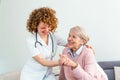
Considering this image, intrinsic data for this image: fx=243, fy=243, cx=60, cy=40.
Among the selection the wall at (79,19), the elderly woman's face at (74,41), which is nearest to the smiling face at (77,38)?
the elderly woman's face at (74,41)

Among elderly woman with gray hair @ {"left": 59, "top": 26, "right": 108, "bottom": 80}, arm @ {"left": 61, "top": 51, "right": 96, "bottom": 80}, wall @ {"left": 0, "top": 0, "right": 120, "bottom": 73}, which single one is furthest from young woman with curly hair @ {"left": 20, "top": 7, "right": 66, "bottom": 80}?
wall @ {"left": 0, "top": 0, "right": 120, "bottom": 73}

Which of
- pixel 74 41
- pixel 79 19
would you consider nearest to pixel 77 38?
pixel 74 41

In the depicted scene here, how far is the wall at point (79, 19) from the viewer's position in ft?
Result: 10.6

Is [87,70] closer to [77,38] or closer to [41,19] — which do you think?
[77,38]

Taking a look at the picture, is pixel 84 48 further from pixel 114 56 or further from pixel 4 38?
pixel 4 38

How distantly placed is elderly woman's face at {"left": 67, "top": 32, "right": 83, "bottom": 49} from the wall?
120cm

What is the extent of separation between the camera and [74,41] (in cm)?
202

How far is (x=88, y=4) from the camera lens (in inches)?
128

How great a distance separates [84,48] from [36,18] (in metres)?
0.48

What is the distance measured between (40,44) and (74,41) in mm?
297

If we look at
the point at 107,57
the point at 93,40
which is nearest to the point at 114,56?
the point at 107,57

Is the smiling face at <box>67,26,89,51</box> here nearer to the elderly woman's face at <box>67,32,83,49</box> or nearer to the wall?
the elderly woman's face at <box>67,32,83,49</box>

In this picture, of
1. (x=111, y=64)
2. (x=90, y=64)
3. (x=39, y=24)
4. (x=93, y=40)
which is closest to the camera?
(x=90, y=64)

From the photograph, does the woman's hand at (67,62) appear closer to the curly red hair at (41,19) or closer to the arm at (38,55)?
the arm at (38,55)
